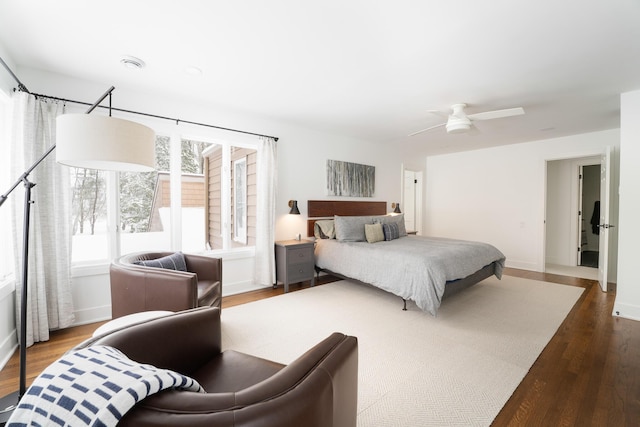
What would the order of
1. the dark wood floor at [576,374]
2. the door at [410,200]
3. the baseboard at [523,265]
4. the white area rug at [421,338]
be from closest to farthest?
the dark wood floor at [576,374], the white area rug at [421,338], the baseboard at [523,265], the door at [410,200]

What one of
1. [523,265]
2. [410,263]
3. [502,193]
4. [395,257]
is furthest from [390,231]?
[523,265]

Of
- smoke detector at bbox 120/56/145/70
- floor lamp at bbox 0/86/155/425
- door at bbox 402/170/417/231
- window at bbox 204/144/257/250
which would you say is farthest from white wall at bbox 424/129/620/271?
floor lamp at bbox 0/86/155/425

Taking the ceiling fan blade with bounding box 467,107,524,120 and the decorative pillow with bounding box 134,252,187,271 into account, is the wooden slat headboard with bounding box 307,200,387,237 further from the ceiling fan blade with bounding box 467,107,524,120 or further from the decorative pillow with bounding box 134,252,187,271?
the ceiling fan blade with bounding box 467,107,524,120

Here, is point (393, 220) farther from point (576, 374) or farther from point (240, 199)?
point (576, 374)

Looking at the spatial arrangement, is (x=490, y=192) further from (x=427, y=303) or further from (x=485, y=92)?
(x=427, y=303)

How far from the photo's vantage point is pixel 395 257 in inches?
132

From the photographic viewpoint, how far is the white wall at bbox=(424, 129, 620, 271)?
205 inches

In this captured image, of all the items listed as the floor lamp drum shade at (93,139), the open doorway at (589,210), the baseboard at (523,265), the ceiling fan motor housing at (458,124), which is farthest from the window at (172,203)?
the open doorway at (589,210)

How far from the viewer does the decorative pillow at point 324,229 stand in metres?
4.59

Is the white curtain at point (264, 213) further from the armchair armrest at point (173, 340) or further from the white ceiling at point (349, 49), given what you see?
the armchair armrest at point (173, 340)

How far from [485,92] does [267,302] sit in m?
3.58

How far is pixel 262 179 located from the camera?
402 centimetres

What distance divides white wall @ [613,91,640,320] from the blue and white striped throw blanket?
4.49m

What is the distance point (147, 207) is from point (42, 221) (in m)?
0.94
